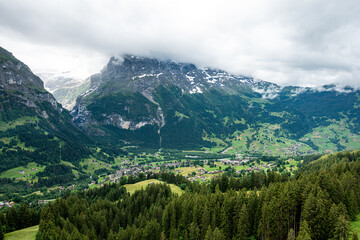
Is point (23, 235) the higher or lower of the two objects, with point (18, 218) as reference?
lower

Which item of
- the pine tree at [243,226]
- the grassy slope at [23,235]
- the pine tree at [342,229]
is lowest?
the grassy slope at [23,235]

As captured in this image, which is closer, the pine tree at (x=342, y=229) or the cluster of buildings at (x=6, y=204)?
the pine tree at (x=342, y=229)

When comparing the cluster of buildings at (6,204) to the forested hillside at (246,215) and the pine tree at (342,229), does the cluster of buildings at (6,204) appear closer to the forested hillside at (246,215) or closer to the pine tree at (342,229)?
the forested hillside at (246,215)

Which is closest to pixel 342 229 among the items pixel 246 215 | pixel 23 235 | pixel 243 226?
pixel 246 215

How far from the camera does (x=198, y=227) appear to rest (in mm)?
61875

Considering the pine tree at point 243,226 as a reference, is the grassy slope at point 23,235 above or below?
below

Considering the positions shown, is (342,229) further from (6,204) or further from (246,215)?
(6,204)

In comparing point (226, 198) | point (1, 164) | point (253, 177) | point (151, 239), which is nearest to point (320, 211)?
point (226, 198)

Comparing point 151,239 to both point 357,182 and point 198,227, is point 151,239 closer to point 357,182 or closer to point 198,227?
point 198,227

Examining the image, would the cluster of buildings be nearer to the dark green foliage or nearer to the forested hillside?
the dark green foliage

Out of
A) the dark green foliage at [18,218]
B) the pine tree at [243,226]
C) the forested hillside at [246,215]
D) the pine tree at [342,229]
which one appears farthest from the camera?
the dark green foliage at [18,218]

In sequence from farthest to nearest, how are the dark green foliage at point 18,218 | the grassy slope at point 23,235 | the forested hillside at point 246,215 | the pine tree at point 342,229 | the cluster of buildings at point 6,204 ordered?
the cluster of buildings at point 6,204 → the dark green foliage at point 18,218 → the grassy slope at point 23,235 → the forested hillside at point 246,215 → the pine tree at point 342,229

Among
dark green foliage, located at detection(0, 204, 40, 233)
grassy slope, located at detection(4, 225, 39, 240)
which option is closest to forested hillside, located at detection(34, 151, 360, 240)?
grassy slope, located at detection(4, 225, 39, 240)

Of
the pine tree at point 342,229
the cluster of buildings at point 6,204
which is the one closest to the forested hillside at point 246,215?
the pine tree at point 342,229
